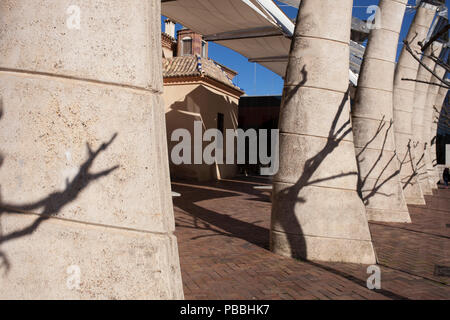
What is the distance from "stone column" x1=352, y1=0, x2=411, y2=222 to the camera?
962cm

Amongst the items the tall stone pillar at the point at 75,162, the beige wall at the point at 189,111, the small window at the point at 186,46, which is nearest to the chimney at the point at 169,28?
the small window at the point at 186,46

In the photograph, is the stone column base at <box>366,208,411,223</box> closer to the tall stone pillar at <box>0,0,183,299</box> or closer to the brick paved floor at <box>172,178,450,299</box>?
the brick paved floor at <box>172,178,450,299</box>

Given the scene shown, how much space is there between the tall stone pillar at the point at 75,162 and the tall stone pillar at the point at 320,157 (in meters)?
3.32

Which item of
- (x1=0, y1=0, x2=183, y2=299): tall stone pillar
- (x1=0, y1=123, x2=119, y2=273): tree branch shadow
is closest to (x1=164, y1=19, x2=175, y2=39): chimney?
(x1=0, y1=0, x2=183, y2=299): tall stone pillar

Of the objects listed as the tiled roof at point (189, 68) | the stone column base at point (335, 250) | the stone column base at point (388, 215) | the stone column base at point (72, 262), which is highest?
the tiled roof at point (189, 68)

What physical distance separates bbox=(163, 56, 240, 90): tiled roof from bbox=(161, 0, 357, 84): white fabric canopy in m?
2.83

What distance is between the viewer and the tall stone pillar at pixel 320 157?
217 inches

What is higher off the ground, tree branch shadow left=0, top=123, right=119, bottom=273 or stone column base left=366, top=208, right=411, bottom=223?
tree branch shadow left=0, top=123, right=119, bottom=273

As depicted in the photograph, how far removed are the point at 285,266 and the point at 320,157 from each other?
5.73ft

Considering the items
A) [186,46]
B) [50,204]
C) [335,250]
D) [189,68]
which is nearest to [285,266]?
[335,250]

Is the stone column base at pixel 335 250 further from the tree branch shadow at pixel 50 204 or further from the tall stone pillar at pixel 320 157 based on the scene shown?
the tree branch shadow at pixel 50 204

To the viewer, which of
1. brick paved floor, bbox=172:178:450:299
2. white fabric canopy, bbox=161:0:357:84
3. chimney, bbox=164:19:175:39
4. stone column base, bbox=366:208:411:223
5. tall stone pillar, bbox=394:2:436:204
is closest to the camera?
brick paved floor, bbox=172:178:450:299
